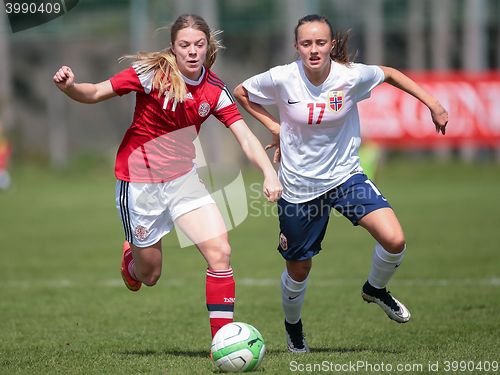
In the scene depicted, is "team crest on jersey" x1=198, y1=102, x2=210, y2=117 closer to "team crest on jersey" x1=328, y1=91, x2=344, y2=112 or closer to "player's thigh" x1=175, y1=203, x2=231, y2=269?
"player's thigh" x1=175, y1=203, x2=231, y2=269

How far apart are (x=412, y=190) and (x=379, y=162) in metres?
5.19

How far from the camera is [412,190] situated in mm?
21281

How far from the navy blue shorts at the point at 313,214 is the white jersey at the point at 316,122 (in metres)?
0.05

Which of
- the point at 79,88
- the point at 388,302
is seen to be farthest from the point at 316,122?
the point at 79,88

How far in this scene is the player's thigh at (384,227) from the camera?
5902 mm

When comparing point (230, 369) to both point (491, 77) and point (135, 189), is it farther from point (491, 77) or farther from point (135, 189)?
point (491, 77)

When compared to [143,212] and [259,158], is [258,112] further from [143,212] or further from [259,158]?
[143,212]

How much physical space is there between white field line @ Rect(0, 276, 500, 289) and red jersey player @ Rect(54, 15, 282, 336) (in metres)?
3.72

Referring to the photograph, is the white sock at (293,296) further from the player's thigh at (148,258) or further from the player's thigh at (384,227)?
the player's thigh at (148,258)

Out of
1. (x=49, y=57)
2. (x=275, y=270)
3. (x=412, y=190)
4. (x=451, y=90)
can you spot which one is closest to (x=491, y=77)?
(x=451, y=90)

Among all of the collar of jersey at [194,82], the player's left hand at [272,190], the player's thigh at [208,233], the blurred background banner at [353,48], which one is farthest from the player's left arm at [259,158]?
the blurred background banner at [353,48]

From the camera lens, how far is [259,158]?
5602 millimetres

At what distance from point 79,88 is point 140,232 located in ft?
3.59

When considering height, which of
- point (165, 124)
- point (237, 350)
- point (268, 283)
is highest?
point (165, 124)
